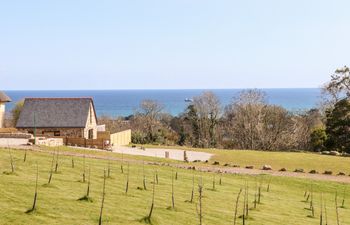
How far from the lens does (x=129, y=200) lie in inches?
821

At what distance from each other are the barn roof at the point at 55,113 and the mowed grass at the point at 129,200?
29.7 m

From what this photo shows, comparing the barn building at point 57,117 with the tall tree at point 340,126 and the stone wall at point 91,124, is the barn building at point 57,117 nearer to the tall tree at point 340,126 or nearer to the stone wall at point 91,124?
the stone wall at point 91,124

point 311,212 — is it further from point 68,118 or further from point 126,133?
point 126,133

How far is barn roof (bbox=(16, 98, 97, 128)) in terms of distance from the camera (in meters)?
60.9

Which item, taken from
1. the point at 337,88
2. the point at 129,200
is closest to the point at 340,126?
the point at 337,88

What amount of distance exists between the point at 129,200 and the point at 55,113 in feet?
142

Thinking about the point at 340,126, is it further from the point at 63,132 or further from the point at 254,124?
the point at 63,132

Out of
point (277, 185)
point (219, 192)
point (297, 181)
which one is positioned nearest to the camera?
point (219, 192)

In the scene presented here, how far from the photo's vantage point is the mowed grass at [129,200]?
663 inches

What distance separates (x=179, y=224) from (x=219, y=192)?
32.7 ft

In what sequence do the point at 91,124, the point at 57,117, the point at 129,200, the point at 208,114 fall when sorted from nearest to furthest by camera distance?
the point at 129,200
the point at 57,117
the point at 91,124
the point at 208,114

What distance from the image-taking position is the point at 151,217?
58.1ft

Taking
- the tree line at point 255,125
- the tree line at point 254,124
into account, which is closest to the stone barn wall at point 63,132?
the tree line at point 254,124

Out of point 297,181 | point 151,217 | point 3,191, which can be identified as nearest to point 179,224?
point 151,217
